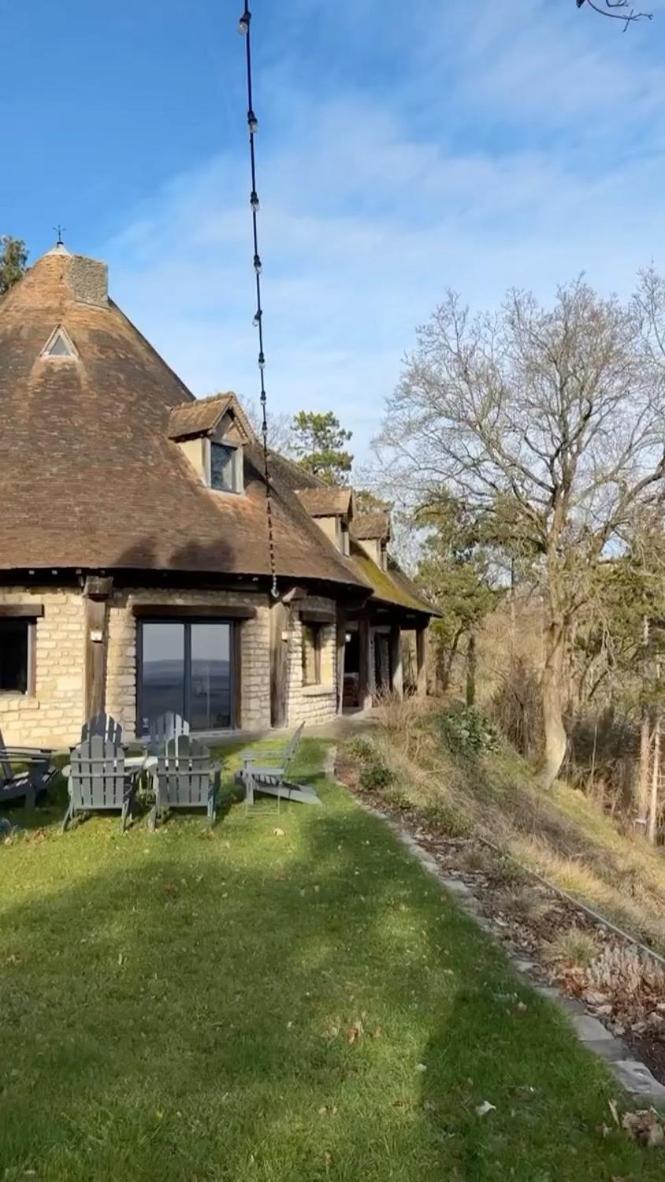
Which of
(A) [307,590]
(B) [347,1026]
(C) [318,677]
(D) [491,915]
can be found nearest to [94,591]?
(A) [307,590]

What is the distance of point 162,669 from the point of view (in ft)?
53.3

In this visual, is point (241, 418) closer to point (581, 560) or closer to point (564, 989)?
point (581, 560)

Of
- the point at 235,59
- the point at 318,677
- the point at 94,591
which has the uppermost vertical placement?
the point at 235,59

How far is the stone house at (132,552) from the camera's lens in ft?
49.6

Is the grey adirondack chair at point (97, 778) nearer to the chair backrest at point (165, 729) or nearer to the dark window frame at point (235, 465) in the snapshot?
the chair backrest at point (165, 729)

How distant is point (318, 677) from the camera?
64.4 feet

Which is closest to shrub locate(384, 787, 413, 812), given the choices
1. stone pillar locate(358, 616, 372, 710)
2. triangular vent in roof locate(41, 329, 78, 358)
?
stone pillar locate(358, 616, 372, 710)

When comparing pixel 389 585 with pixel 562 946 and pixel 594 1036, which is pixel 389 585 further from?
pixel 594 1036

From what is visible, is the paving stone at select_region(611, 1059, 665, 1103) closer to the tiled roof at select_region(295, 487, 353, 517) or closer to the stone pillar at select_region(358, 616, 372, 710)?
the tiled roof at select_region(295, 487, 353, 517)

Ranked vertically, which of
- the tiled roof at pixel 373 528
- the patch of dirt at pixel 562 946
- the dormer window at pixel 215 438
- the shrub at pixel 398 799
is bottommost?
the patch of dirt at pixel 562 946

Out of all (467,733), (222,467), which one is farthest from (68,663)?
(467,733)

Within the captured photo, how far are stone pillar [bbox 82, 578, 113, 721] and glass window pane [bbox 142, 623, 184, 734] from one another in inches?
35.9

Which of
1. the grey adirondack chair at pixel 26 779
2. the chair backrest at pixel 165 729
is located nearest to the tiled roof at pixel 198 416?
the chair backrest at pixel 165 729

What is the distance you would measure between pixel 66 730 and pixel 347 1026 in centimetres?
1116
